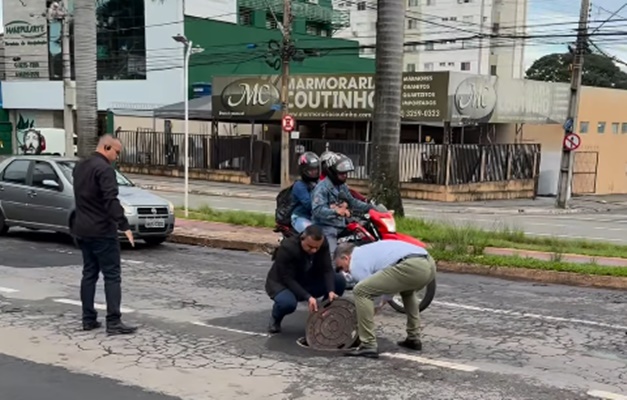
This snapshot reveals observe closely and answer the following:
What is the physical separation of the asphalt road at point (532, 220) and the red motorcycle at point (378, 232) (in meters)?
8.80

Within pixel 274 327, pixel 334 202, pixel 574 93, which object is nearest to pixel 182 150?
pixel 574 93

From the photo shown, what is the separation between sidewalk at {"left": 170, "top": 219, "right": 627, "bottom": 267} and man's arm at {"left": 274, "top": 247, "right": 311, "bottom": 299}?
5.49m

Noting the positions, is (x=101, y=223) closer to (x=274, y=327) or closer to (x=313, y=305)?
(x=274, y=327)

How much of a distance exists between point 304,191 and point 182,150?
29.3 meters

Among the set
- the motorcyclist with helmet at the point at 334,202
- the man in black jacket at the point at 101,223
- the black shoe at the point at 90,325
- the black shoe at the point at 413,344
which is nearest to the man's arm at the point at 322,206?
the motorcyclist with helmet at the point at 334,202

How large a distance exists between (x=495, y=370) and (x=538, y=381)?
370 mm

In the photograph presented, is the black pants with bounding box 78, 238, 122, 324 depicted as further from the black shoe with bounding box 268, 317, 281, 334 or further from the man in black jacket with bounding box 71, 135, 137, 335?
the black shoe with bounding box 268, 317, 281, 334

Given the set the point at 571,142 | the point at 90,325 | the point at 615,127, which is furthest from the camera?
the point at 615,127

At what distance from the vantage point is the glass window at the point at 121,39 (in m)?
45.5

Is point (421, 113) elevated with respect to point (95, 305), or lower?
elevated

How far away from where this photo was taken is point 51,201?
1192cm

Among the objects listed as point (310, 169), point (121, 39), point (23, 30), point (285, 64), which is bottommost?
point (310, 169)

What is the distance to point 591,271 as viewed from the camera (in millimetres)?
9484

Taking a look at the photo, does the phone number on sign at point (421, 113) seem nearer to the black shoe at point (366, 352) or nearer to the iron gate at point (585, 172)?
the iron gate at point (585, 172)
